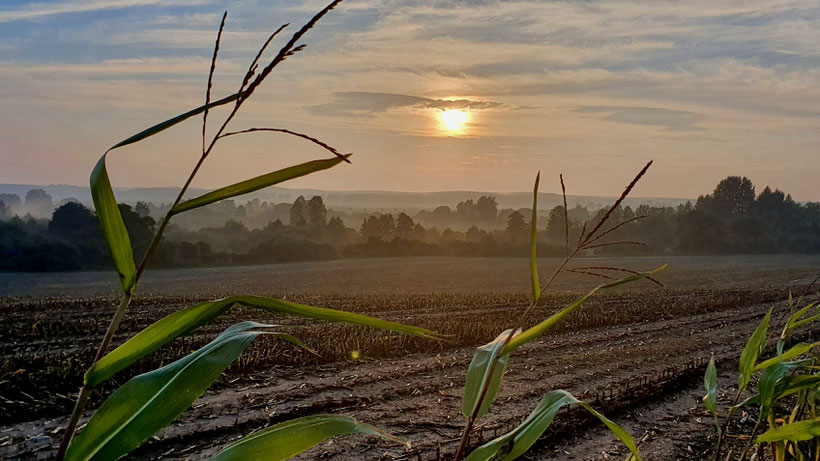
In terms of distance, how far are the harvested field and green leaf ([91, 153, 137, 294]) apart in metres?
0.69

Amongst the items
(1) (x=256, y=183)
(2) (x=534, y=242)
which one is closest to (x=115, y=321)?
(1) (x=256, y=183)

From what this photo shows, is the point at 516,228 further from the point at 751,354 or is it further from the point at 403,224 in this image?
the point at 751,354

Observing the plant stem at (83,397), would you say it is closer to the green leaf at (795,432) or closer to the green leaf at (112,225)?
the green leaf at (112,225)

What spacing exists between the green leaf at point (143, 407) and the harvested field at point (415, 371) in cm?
52

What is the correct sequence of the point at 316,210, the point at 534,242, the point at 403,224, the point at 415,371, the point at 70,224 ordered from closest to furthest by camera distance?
the point at 534,242 → the point at 415,371 → the point at 70,224 → the point at 316,210 → the point at 403,224

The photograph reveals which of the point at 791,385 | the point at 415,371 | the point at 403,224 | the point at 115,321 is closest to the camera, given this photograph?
the point at 115,321

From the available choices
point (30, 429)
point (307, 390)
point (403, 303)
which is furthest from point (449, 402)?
point (403, 303)

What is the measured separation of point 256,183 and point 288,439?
17.3 inches

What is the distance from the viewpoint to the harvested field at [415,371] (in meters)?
6.55

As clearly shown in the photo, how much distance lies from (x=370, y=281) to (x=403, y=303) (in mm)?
12977

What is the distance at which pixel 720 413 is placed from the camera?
26.3 ft

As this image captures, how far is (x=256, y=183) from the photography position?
1.04 meters

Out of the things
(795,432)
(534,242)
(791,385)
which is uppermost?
(534,242)

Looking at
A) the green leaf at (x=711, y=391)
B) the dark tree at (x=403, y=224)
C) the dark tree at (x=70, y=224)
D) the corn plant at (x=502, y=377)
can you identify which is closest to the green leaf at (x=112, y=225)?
the corn plant at (x=502, y=377)
